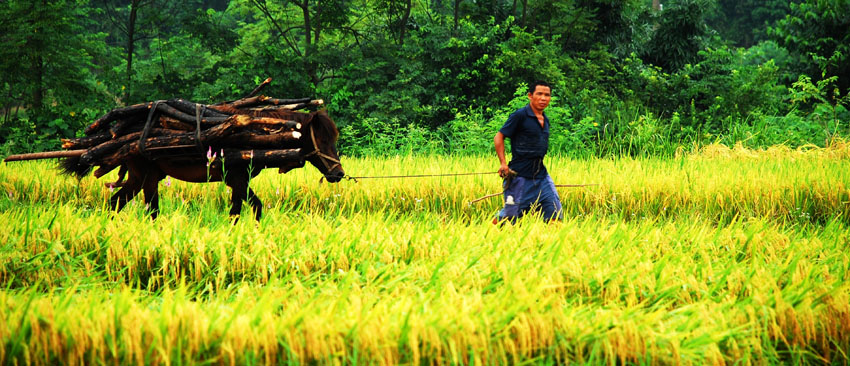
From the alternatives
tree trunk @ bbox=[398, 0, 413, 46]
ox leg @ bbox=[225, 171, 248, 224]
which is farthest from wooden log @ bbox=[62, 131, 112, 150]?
tree trunk @ bbox=[398, 0, 413, 46]

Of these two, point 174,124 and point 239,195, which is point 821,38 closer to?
point 239,195

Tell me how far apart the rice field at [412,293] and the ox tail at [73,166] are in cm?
54

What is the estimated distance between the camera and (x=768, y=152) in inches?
385

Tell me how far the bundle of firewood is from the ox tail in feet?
0.33

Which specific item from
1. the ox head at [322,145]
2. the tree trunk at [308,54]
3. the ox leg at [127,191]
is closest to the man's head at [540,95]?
the ox head at [322,145]

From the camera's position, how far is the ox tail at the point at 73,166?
591 centimetres

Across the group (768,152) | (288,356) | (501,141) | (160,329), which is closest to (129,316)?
(160,329)

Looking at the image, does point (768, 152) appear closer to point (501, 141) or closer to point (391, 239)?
point (501, 141)

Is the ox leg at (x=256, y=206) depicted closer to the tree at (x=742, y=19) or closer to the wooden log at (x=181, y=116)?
the wooden log at (x=181, y=116)

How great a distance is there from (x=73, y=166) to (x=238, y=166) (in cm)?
187

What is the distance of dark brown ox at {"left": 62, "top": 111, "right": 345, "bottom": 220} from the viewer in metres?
5.08

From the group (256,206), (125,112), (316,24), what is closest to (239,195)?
(256,206)

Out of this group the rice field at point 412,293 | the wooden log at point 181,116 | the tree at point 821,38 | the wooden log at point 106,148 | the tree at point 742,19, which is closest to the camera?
the rice field at point 412,293

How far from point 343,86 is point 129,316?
37.3 feet
